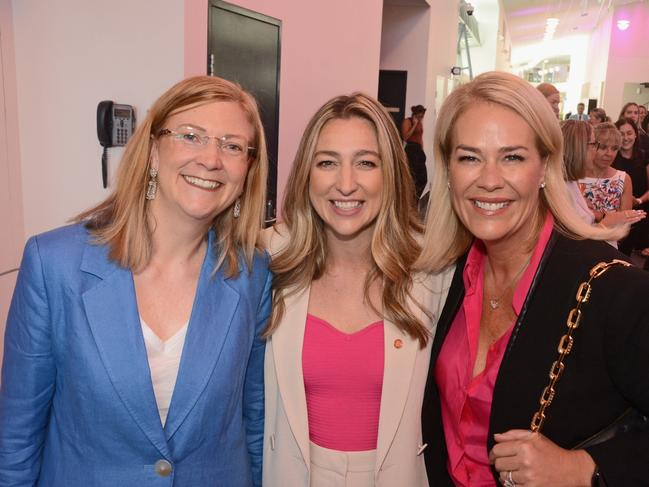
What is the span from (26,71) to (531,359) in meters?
3.24

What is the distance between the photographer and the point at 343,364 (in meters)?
1.99

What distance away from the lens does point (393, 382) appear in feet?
6.41

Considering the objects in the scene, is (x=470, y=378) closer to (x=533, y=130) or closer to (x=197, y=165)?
(x=533, y=130)

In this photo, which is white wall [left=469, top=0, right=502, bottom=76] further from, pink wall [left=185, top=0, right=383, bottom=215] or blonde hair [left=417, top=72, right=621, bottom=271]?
blonde hair [left=417, top=72, right=621, bottom=271]

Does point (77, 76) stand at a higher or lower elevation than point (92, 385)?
higher

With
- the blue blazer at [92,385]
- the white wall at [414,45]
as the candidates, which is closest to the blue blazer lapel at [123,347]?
the blue blazer at [92,385]

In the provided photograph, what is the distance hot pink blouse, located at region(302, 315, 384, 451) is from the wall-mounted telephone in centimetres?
202

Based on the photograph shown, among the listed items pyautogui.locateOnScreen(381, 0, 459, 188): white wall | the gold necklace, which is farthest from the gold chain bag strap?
pyautogui.locateOnScreen(381, 0, 459, 188): white wall

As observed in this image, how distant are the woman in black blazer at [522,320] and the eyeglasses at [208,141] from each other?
651mm

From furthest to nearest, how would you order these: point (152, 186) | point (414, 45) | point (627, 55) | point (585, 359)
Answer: point (627, 55), point (414, 45), point (152, 186), point (585, 359)

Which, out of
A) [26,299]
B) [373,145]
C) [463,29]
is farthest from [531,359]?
[463,29]

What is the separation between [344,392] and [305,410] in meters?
0.14

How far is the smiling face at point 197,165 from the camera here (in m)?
1.70

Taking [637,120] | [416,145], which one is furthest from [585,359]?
[637,120]
